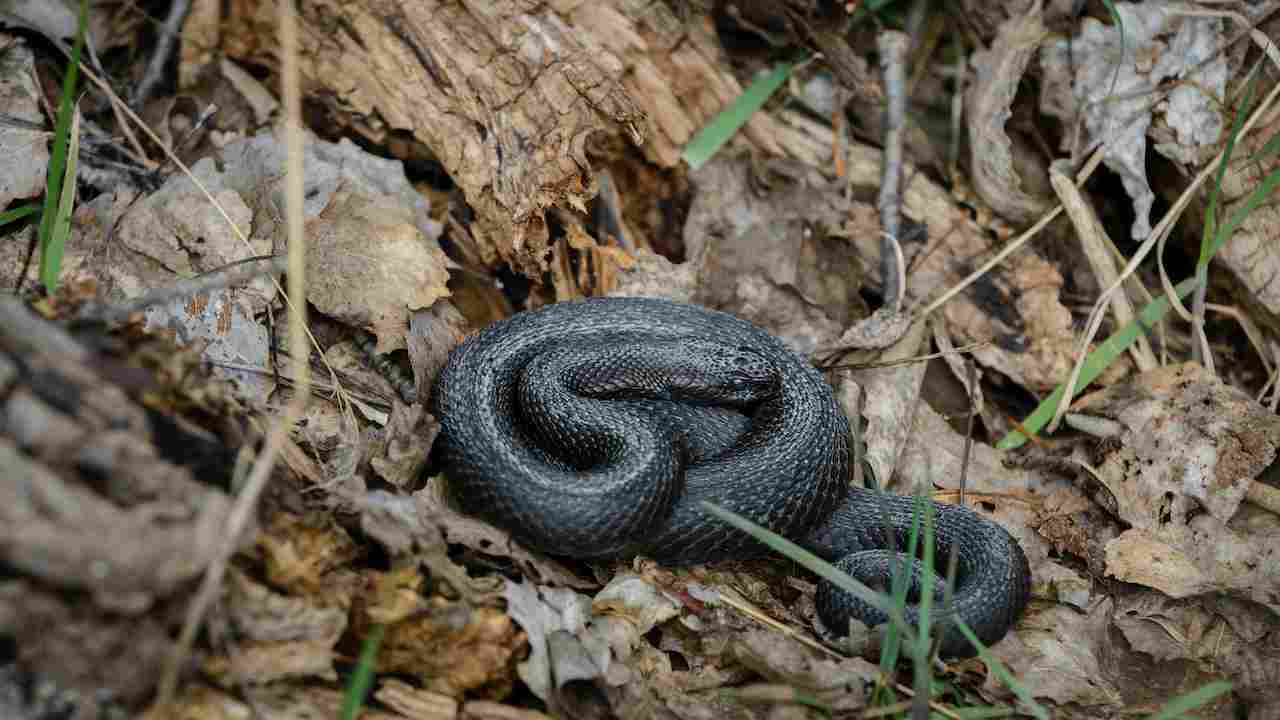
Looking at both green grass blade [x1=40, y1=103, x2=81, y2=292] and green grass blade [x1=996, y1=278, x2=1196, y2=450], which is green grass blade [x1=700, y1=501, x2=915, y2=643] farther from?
green grass blade [x1=40, y1=103, x2=81, y2=292]

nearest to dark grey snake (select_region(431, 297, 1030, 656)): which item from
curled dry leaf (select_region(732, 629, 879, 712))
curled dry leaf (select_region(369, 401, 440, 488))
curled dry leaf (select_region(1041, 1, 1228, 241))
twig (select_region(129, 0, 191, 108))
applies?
curled dry leaf (select_region(369, 401, 440, 488))

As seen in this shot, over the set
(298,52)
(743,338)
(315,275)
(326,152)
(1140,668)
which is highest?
(298,52)

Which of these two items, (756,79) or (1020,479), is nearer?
(1020,479)

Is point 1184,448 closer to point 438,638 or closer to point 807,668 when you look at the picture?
point 807,668

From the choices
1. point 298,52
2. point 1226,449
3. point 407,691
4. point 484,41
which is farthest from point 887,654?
point 298,52

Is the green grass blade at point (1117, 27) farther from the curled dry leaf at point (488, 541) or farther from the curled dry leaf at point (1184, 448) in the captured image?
the curled dry leaf at point (488, 541)

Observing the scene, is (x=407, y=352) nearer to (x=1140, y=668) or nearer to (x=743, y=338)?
(x=743, y=338)

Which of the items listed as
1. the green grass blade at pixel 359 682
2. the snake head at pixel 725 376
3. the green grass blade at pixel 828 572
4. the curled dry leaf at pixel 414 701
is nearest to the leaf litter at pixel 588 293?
the curled dry leaf at pixel 414 701
